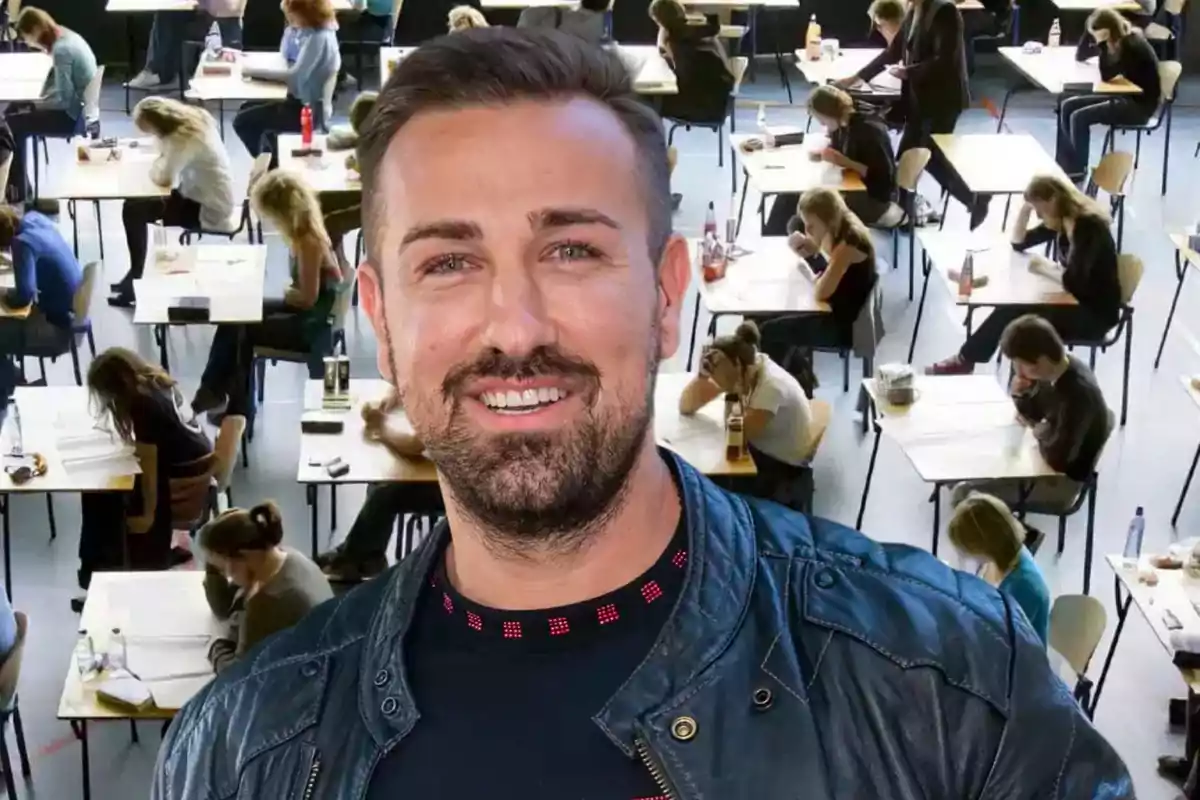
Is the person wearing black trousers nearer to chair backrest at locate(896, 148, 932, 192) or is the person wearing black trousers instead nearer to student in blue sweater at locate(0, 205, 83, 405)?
chair backrest at locate(896, 148, 932, 192)

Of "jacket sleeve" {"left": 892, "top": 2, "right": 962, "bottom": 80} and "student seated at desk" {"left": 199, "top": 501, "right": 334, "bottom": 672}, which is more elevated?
"jacket sleeve" {"left": 892, "top": 2, "right": 962, "bottom": 80}

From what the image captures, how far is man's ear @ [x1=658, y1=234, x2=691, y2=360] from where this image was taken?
1.68 metres

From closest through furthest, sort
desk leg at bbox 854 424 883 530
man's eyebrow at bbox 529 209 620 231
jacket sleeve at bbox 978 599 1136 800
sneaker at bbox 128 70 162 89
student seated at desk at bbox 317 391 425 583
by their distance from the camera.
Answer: jacket sleeve at bbox 978 599 1136 800, man's eyebrow at bbox 529 209 620 231, student seated at desk at bbox 317 391 425 583, desk leg at bbox 854 424 883 530, sneaker at bbox 128 70 162 89

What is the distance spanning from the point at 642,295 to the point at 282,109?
833cm

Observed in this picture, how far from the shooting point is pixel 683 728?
1.53 metres

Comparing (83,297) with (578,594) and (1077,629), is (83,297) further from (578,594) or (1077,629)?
(578,594)

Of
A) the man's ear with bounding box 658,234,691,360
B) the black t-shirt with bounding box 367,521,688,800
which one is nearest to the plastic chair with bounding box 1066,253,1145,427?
the man's ear with bounding box 658,234,691,360

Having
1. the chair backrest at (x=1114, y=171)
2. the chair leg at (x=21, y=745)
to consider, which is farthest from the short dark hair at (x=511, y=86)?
the chair backrest at (x=1114, y=171)

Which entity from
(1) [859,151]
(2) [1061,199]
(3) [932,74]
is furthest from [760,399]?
(3) [932,74]

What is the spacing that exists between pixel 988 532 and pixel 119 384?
2.95 meters

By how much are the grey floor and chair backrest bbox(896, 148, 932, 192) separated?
0.58m

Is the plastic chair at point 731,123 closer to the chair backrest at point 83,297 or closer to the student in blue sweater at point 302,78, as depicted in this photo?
the student in blue sweater at point 302,78

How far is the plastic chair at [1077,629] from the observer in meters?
4.84

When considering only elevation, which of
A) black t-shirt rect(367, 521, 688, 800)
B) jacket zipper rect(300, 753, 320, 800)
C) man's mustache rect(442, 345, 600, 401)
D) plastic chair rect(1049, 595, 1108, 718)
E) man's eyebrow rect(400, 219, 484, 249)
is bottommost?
plastic chair rect(1049, 595, 1108, 718)
